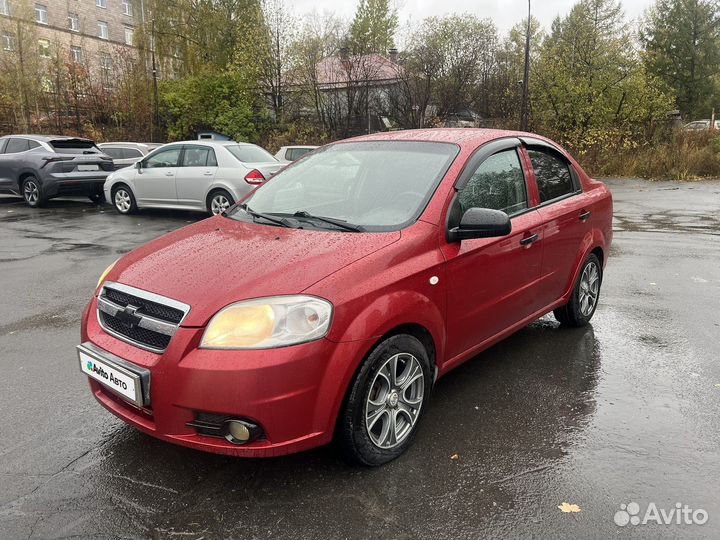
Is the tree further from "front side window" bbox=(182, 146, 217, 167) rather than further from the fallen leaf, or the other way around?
the fallen leaf

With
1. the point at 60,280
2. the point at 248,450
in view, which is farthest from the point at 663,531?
the point at 60,280

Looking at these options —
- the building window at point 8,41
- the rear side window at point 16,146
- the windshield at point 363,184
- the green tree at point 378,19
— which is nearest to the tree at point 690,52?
the green tree at point 378,19

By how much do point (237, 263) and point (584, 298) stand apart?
128 inches

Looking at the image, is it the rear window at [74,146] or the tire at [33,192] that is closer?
the tire at [33,192]

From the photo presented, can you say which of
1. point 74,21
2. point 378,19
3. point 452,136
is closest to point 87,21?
point 74,21

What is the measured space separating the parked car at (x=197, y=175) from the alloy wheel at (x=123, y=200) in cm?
2

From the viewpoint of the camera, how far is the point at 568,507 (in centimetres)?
257

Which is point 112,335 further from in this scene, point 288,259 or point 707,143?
point 707,143

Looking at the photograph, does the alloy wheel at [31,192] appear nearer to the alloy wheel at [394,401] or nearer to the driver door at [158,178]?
the driver door at [158,178]

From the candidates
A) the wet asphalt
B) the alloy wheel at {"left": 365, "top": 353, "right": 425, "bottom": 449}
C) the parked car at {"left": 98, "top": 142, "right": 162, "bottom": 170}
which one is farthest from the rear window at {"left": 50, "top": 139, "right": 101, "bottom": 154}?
the alloy wheel at {"left": 365, "top": 353, "right": 425, "bottom": 449}

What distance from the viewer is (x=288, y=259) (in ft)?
9.17

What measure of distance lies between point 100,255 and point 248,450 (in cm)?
672

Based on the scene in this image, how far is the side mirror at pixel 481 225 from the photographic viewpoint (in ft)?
10.2

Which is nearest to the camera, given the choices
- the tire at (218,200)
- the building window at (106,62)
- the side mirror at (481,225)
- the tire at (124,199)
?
the side mirror at (481,225)
